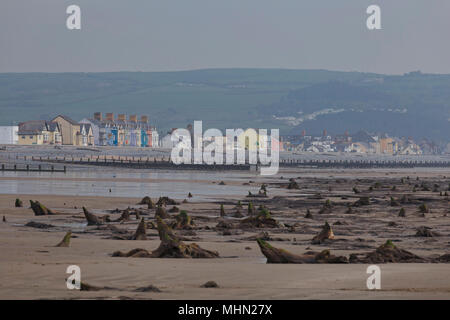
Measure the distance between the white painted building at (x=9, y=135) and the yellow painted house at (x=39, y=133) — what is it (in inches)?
46.9

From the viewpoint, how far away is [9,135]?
196 m

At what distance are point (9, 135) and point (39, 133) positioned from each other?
829cm

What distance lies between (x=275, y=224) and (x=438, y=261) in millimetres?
9903

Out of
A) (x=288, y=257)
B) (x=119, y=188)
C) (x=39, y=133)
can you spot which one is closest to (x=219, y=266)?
(x=288, y=257)

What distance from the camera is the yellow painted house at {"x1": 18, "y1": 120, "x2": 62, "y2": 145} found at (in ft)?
629

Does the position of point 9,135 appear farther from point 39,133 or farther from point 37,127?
point 39,133

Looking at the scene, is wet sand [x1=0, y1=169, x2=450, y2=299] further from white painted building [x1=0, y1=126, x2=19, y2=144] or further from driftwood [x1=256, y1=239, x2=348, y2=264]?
white painted building [x1=0, y1=126, x2=19, y2=144]

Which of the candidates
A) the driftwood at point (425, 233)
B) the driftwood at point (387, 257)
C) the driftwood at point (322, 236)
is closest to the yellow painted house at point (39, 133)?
the driftwood at point (425, 233)

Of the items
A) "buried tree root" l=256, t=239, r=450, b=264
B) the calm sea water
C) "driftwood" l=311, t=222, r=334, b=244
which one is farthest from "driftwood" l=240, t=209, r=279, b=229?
the calm sea water

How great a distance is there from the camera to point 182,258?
19359 mm

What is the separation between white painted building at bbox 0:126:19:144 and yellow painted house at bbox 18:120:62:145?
1191 mm
